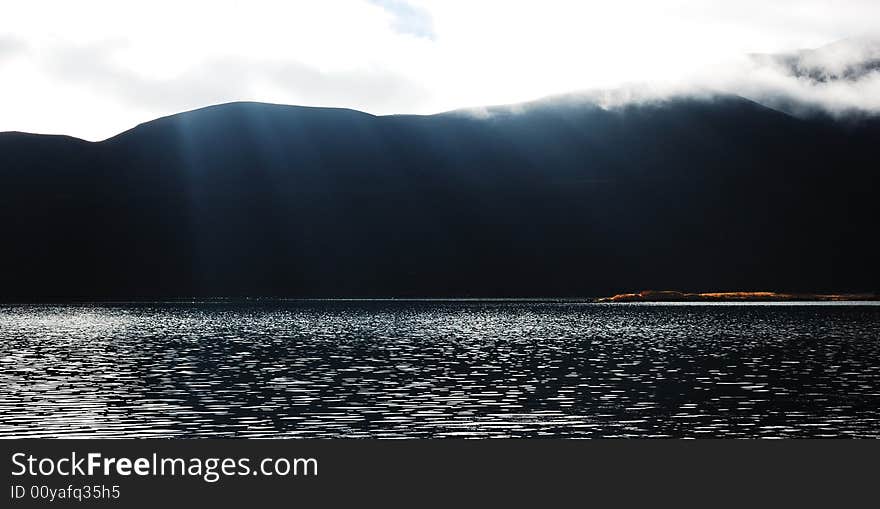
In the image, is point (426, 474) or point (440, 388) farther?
point (440, 388)

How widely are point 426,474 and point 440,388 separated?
1011 inches

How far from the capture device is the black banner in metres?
27.8

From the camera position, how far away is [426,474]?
3048 centimetres

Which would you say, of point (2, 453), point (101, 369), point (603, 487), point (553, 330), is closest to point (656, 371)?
point (101, 369)

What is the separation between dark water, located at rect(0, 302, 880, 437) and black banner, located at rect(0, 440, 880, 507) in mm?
5505

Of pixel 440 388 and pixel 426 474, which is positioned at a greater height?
pixel 426 474

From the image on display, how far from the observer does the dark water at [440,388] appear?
42031 mm

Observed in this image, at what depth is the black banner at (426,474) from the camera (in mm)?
27781

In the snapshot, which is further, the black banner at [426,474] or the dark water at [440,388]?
the dark water at [440,388]

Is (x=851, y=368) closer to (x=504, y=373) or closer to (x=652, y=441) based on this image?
(x=504, y=373)

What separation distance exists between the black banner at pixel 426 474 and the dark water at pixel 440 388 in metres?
5.51

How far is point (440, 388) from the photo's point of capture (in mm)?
56156

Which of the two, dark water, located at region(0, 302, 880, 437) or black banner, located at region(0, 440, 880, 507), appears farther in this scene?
dark water, located at region(0, 302, 880, 437)

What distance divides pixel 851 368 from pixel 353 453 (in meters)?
45.3
